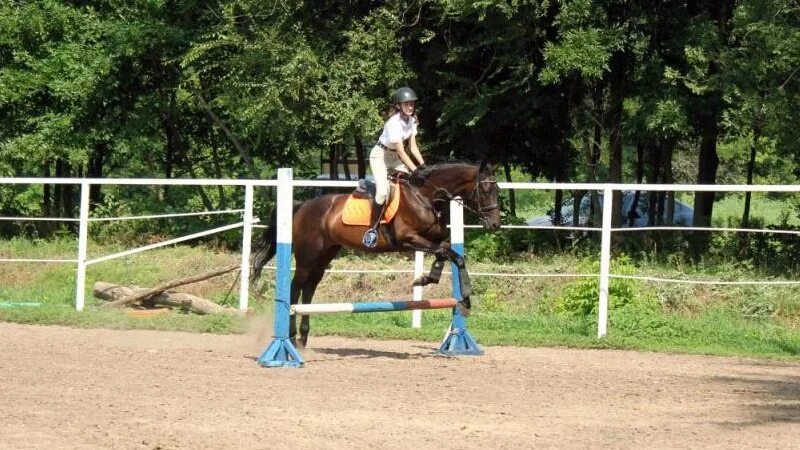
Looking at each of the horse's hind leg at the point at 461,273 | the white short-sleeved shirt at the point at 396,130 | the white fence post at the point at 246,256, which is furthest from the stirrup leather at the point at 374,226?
the white fence post at the point at 246,256

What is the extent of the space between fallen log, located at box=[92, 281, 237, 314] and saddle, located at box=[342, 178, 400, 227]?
419 cm

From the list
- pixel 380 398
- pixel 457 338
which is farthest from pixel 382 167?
pixel 380 398

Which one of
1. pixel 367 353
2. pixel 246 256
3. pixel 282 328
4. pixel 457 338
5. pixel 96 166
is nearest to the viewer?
pixel 282 328

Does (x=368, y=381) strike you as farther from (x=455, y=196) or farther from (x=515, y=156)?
(x=515, y=156)

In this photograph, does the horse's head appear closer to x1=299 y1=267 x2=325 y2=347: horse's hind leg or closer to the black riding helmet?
the black riding helmet

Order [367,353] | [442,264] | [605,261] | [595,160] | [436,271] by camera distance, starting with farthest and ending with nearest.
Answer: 1. [595,160]
2. [605,261]
3. [367,353]
4. [442,264]
5. [436,271]

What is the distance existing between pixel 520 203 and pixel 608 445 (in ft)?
130

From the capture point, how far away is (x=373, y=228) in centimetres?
1273

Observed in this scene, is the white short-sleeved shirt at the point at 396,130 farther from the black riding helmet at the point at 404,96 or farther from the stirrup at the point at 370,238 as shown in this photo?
the stirrup at the point at 370,238

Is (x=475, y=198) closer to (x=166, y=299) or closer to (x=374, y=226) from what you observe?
(x=374, y=226)

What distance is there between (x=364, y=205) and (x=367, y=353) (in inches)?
69.5

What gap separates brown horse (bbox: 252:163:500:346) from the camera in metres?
12.5

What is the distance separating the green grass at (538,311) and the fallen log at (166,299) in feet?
0.84

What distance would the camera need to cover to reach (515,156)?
1000 inches
